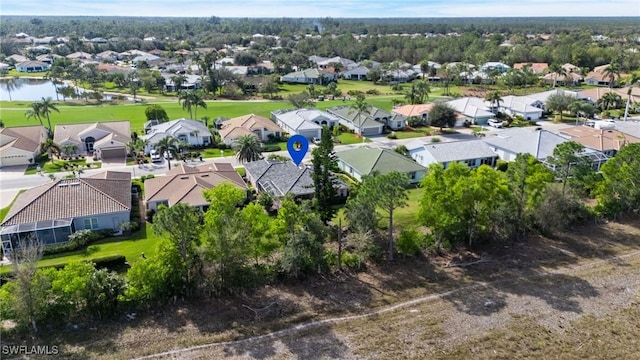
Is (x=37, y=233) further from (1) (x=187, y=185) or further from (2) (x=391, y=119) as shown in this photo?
(2) (x=391, y=119)

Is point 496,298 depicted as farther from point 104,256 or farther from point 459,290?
point 104,256

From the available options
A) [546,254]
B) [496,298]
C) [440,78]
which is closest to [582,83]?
[440,78]

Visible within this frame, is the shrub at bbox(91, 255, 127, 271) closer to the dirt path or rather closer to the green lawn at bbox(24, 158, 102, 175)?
the dirt path

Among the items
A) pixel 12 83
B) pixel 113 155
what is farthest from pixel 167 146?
pixel 12 83

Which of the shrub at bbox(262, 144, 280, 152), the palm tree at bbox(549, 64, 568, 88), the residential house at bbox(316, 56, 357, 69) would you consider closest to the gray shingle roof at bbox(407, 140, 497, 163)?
the shrub at bbox(262, 144, 280, 152)

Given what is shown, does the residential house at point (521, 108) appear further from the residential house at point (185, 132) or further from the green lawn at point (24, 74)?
the green lawn at point (24, 74)

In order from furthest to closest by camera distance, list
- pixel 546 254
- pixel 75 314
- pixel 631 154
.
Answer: pixel 631 154, pixel 546 254, pixel 75 314
